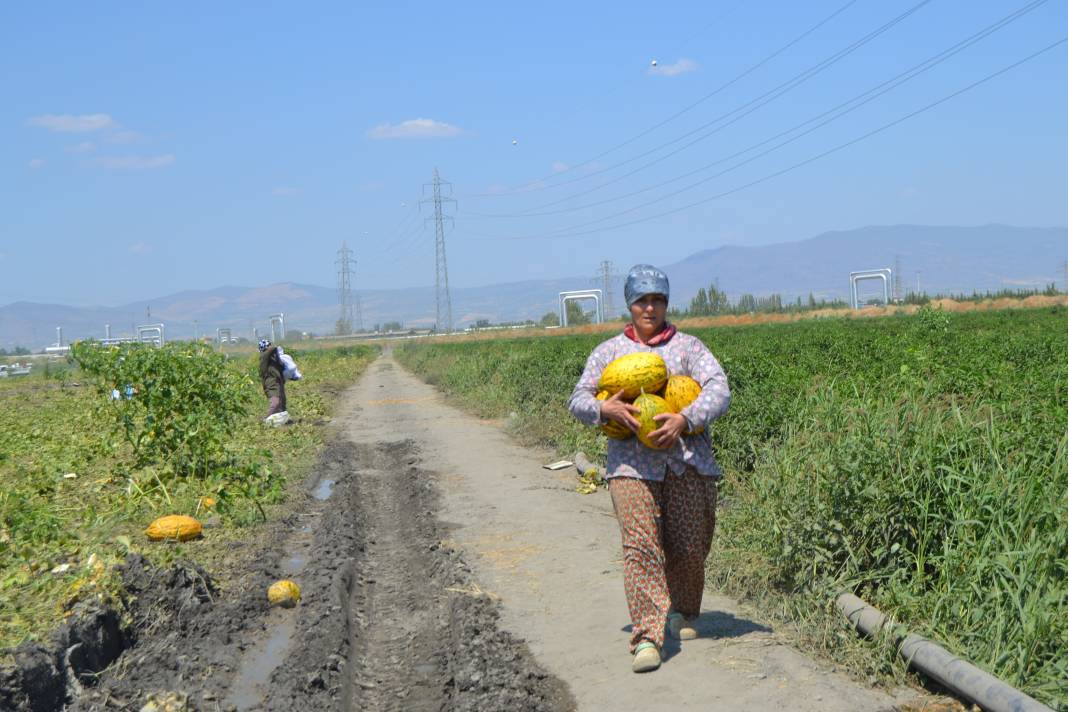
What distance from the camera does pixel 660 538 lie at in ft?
19.6

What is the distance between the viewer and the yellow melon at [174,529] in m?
10.1

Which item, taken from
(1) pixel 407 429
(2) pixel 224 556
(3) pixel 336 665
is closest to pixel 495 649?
(3) pixel 336 665

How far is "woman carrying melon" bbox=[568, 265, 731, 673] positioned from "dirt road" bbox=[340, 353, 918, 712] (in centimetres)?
29

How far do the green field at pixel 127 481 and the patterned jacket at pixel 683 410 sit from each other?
3.46 meters

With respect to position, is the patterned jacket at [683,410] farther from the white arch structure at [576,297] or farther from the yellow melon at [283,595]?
the white arch structure at [576,297]

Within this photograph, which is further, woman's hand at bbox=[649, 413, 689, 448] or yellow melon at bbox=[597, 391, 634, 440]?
yellow melon at bbox=[597, 391, 634, 440]

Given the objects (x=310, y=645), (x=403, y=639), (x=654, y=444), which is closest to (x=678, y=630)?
(x=654, y=444)

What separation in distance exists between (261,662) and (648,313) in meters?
3.32

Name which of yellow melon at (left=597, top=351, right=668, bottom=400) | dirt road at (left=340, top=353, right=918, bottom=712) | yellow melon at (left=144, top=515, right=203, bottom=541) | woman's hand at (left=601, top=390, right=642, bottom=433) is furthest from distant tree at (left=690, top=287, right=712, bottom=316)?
woman's hand at (left=601, top=390, right=642, bottom=433)

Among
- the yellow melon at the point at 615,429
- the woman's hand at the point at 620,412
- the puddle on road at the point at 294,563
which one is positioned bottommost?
the puddle on road at the point at 294,563

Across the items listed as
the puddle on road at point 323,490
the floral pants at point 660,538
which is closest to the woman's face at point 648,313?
the floral pants at point 660,538

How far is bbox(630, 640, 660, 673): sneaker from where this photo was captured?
575 centimetres

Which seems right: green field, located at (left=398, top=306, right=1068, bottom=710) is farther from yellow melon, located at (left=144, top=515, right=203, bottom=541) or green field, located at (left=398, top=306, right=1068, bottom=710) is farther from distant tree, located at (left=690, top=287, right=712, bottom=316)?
distant tree, located at (left=690, top=287, right=712, bottom=316)

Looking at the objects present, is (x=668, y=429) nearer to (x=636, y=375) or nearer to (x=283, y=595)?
(x=636, y=375)
